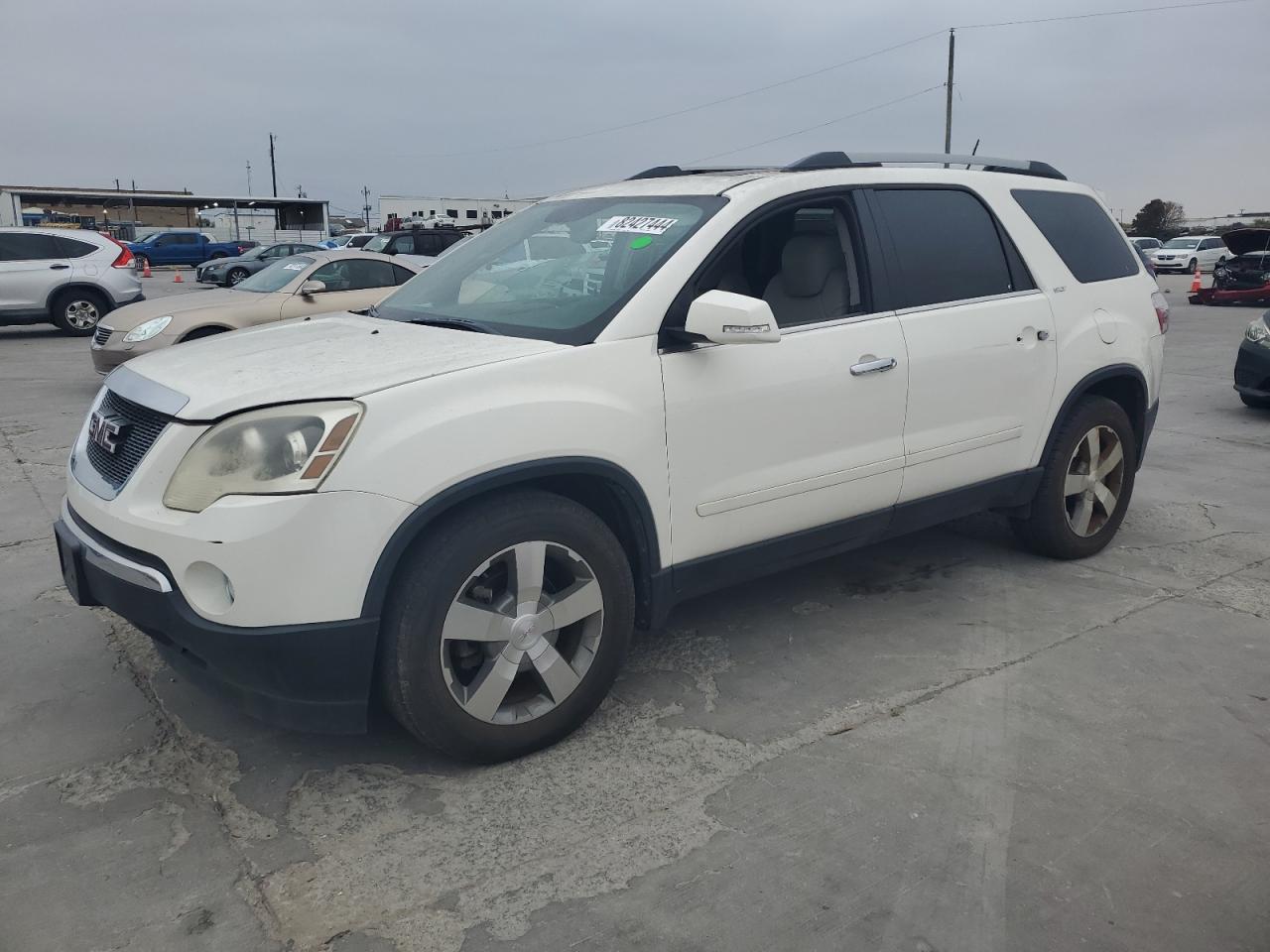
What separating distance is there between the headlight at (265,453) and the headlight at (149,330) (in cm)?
724

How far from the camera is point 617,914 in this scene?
8.03ft

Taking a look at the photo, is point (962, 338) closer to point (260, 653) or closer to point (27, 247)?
point (260, 653)

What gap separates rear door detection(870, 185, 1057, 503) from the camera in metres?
3.95

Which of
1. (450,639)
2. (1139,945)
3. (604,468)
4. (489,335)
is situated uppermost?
(489,335)

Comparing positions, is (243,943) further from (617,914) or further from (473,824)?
(617,914)

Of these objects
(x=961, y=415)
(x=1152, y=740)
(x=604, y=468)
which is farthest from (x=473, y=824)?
(x=961, y=415)

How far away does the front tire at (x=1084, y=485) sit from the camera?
4.64 meters

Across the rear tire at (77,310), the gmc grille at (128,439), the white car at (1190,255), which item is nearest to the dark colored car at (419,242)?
the rear tire at (77,310)

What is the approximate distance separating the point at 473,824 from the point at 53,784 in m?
1.26

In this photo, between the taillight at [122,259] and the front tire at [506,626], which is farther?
the taillight at [122,259]

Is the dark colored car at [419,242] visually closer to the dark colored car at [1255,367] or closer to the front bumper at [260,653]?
the dark colored car at [1255,367]

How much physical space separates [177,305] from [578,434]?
7880 millimetres

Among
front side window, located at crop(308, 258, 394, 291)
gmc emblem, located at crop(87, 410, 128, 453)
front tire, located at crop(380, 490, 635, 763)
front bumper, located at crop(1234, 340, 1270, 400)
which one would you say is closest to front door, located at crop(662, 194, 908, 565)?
front tire, located at crop(380, 490, 635, 763)

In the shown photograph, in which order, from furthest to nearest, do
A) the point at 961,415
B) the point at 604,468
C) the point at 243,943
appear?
the point at 961,415 → the point at 604,468 → the point at 243,943
